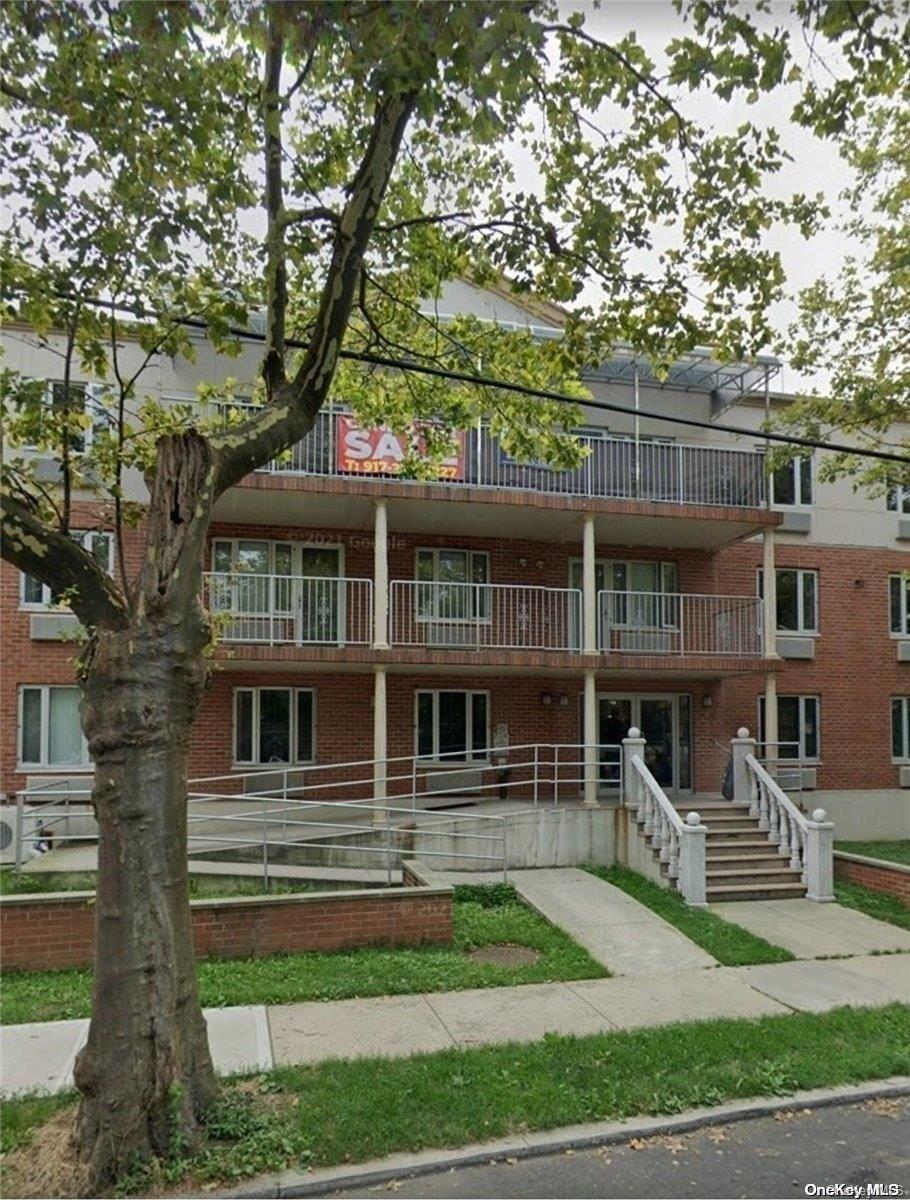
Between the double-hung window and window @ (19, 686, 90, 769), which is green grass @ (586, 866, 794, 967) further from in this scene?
the double-hung window

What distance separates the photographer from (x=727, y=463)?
48.3 feet

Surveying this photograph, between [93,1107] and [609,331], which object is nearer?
[93,1107]

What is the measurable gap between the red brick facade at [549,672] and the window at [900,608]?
0.71ft

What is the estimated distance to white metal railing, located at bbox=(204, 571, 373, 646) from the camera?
13.2 metres

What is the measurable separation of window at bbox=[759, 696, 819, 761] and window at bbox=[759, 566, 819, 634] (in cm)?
138

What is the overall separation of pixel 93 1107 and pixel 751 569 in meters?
14.9

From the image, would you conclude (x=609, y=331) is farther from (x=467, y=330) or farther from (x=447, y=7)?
(x=447, y=7)

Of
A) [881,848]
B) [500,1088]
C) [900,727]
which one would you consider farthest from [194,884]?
[900,727]

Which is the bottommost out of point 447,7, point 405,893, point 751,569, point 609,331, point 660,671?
point 405,893

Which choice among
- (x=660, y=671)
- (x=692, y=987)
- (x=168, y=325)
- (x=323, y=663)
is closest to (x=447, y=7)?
(x=168, y=325)

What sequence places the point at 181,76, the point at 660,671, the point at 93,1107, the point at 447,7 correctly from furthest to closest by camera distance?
the point at 660,671, the point at 181,76, the point at 447,7, the point at 93,1107

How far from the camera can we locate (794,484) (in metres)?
16.8

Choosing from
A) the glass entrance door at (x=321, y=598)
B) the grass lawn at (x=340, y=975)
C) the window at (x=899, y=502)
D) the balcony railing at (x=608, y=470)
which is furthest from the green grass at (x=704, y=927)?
the window at (x=899, y=502)

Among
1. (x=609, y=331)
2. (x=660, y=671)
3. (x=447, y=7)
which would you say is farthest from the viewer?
(x=660, y=671)
